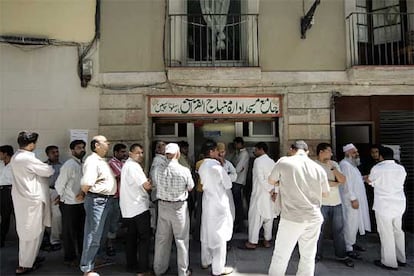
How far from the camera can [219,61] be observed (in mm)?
7207

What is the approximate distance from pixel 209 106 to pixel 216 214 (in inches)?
109

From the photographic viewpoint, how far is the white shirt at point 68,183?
4875 mm

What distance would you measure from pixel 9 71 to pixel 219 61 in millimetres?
4171

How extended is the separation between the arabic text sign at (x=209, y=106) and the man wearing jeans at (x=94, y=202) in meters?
2.52

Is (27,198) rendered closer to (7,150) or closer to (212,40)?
(7,150)

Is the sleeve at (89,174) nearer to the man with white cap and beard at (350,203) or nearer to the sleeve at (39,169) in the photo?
the sleeve at (39,169)

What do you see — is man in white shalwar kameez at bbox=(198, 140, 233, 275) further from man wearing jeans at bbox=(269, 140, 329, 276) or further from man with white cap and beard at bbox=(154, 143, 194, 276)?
man wearing jeans at bbox=(269, 140, 329, 276)

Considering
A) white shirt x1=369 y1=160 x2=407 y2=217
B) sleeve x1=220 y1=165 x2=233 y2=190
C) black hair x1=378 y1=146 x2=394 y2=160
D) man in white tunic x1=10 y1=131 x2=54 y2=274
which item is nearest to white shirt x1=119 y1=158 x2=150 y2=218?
sleeve x1=220 y1=165 x2=233 y2=190

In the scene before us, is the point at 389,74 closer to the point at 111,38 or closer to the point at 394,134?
the point at 394,134

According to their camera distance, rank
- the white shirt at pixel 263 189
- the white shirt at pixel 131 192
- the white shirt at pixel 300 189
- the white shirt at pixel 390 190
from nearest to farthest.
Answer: the white shirt at pixel 300 189 → the white shirt at pixel 131 192 → the white shirt at pixel 390 190 → the white shirt at pixel 263 189

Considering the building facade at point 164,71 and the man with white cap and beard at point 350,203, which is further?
the building facade at point 164,71

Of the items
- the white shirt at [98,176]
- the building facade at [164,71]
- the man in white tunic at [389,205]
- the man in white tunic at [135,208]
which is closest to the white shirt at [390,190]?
the man in white tunic at [389,205]

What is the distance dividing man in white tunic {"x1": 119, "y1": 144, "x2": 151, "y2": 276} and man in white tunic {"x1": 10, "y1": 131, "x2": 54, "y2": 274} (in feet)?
3.77

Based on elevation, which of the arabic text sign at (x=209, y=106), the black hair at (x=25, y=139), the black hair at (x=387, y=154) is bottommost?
the black hair at (x=387, y=154)
